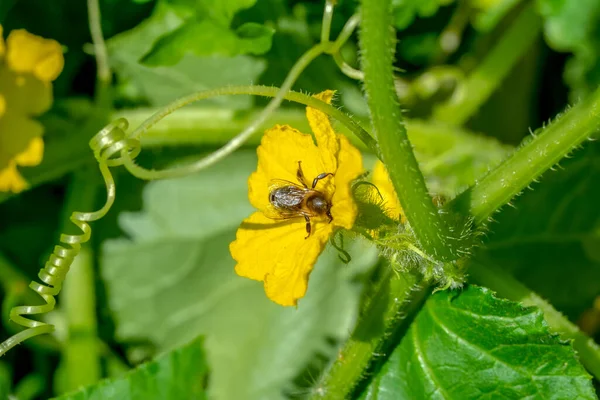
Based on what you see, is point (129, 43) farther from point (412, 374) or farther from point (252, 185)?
point (412, 374)

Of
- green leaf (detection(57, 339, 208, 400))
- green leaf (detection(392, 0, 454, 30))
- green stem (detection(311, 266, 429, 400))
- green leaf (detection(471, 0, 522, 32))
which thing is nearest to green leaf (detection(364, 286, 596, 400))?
green stem (detection(311, 266, 429, 400))

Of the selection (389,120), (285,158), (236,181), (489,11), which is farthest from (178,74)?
(389,120)

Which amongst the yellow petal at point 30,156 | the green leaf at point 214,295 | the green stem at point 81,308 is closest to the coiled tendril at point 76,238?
the yellow petal at point 30,156

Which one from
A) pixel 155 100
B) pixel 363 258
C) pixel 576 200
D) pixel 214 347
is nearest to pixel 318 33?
pixel 155 100

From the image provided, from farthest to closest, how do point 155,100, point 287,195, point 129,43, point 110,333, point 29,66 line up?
point 110,333, point 155,100, point 129,43, point 29,66, point 287,195

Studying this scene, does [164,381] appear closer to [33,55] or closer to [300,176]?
[300,176]
